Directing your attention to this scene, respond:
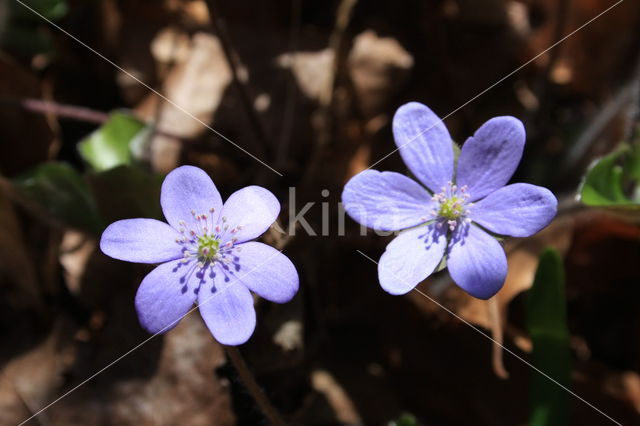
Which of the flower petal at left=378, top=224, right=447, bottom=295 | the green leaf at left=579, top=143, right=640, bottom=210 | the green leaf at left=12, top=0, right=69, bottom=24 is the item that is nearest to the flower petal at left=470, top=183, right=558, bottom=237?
the flower petal at left=378, top=224, right=447, bottom=295

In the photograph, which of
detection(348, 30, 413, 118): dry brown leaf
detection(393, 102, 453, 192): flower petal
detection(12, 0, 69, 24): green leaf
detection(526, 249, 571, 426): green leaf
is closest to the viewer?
detection(393, 102, 453, 192): flower petal

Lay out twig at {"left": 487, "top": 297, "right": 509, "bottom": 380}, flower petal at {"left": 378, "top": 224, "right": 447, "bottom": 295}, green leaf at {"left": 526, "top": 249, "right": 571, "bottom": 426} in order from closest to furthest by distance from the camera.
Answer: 1. flower petal at {"left": 378, "top": 224, "right": 447, "bottom": 295}
2. green leaf at {"left": 526, "top": 249, "right": 571, "bottom": 426}
3. twig at {"left": 487, "top": 297, "right": 509, "bottom": 380}

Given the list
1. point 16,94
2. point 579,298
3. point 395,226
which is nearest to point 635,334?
point 579,298

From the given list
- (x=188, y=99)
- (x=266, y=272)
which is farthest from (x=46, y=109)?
(x=266, y=272)

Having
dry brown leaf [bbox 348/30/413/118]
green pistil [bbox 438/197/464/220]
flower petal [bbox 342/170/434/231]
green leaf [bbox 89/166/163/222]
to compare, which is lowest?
green pistil [bbox 438/197/464/220]

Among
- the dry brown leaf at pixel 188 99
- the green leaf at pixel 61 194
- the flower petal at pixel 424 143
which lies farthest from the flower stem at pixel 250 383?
the dry brown leaf at pixel 188 99

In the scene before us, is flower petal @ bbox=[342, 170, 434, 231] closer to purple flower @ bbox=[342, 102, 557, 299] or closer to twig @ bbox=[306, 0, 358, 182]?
purple flower @ bbox=[342, 102, 557, 299]

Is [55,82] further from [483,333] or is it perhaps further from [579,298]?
[579,298]
